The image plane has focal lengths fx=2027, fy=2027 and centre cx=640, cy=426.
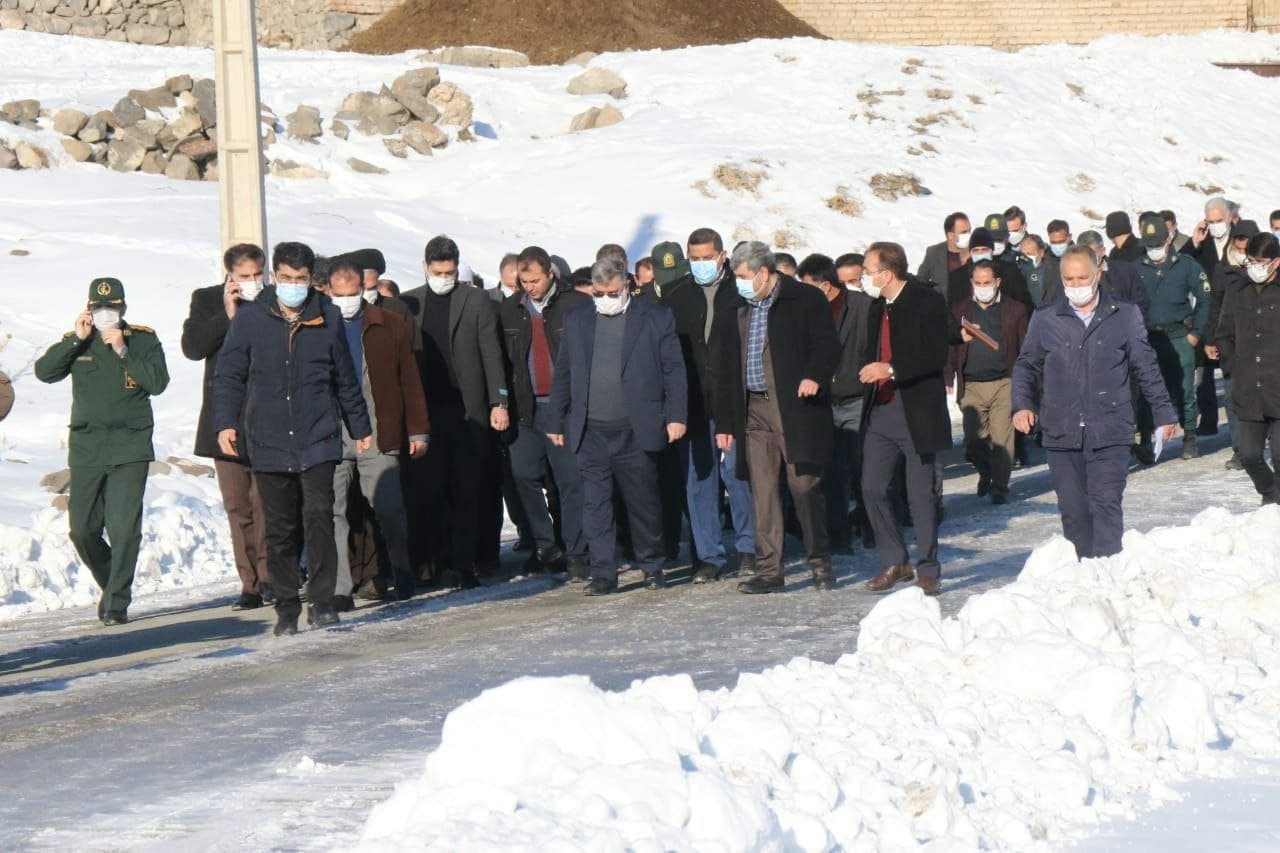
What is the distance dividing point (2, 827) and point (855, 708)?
9.19 ft

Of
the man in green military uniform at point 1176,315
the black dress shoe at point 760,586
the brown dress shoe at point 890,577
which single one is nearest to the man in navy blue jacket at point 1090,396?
the brown dress shoe at point 890,577

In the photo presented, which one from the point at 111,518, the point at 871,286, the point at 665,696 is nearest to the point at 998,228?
the point at 871,286

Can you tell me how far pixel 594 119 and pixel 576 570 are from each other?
23.1 metres

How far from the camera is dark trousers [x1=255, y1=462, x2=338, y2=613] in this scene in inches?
416

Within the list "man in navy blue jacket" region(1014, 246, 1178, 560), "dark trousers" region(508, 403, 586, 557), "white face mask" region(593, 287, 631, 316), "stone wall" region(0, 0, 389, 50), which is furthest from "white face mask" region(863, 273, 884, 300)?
"stone wall" region(0, 0, 389, 50)

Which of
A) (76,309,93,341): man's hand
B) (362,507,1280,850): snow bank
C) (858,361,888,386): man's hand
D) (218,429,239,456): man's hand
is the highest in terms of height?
(76,309,93,341): man's hand

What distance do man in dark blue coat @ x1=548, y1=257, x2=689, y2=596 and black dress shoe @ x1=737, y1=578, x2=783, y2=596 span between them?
0.75m

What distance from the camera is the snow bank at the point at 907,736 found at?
546 cm

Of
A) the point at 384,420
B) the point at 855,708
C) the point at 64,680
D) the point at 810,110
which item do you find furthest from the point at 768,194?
the point at 855,708

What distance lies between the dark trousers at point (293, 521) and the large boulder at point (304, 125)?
72.3 ft

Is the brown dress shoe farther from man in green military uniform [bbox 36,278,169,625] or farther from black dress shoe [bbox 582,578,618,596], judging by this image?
man in green military uniform [bbox 36,278,169,625]

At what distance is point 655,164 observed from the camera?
3200cm

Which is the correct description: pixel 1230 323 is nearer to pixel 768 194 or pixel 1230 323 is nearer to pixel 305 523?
pixel 305 523

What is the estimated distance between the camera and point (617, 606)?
37.5 feet
